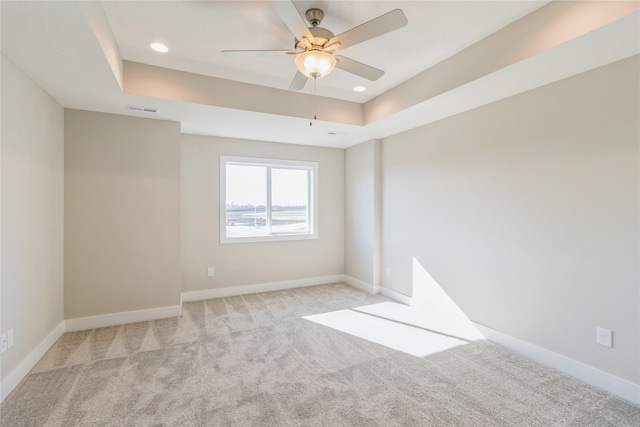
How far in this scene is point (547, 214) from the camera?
260cm

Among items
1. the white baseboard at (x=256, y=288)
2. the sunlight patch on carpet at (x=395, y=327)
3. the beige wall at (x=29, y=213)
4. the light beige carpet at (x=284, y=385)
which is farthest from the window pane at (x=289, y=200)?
the beige wall at (x=29, y=213)

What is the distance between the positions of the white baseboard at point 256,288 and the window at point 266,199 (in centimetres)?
73

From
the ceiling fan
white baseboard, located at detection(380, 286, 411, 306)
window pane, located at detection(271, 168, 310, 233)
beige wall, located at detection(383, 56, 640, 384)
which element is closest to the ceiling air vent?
the ceiling fan

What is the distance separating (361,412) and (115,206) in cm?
330

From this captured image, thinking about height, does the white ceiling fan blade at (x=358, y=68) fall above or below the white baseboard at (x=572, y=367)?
above

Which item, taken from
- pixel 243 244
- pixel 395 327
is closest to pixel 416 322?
pixel 395 327

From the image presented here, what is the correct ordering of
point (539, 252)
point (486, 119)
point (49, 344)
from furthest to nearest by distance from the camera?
1. point (486, 119)
2. point (49, 344)
3. point (539, 252)

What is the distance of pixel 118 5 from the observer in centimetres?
200

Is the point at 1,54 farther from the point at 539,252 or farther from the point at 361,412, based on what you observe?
the point at 539,252

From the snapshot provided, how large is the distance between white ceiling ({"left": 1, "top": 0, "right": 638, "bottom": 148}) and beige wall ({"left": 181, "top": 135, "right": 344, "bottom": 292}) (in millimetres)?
1034

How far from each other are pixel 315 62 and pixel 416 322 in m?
2.98

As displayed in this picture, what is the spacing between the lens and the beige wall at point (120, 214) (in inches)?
128

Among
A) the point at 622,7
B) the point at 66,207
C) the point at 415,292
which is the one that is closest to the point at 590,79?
the point at 622,7

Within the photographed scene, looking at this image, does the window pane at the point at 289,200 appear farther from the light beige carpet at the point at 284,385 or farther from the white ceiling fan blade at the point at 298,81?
the white ceiling fan blade at the point at 298,81
